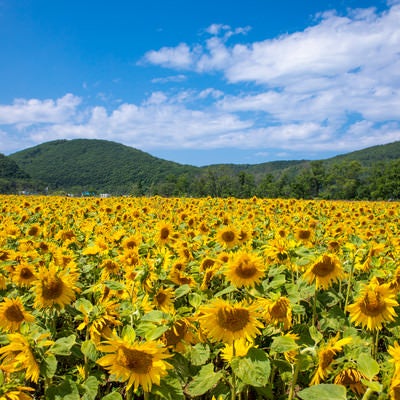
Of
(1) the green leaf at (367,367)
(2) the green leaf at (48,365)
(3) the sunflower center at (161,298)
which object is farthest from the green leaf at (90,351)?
(1) the green leaf at (367,367)

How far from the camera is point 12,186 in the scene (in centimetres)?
7669

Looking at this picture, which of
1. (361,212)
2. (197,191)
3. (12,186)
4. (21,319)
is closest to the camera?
(21,319)

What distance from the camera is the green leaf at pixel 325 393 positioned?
1.51 m

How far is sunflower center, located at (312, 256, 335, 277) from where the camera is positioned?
3033 millimetres

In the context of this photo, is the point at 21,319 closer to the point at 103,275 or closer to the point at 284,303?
the point at 103,275

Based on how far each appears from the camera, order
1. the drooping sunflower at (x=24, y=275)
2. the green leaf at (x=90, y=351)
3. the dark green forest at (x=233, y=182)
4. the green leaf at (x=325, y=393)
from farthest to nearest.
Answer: the dark green forest at (x=233, y=182), the drooping sunflower at (x=24, y=275), the green leaf at (x=90, y=351), the green leaf at (x=325, y=393)

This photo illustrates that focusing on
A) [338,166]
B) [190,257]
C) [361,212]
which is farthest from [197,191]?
[190,257]

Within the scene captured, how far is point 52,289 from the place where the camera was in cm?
267

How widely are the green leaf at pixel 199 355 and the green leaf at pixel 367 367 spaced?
0.97 metres

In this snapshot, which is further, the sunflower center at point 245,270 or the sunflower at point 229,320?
the sunflower center at point 245,270

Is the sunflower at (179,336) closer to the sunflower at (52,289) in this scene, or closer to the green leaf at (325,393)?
the green leaf at (325,393)

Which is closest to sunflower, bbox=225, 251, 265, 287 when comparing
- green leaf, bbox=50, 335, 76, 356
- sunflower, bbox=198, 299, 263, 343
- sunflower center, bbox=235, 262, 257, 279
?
sunflower center, bbox=235, 262, 257, 279

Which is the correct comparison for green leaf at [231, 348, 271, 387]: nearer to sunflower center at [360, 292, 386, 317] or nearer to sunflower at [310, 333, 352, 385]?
sunflower at [310, 333, 352, 385]

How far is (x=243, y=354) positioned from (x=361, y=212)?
1249 centimetres
